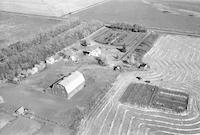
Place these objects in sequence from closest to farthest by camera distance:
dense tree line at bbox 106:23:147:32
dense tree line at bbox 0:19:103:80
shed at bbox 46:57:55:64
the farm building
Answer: the farm building, dense tree line at bbox 0:19:103:80, shed at bbox 46:57:55:64, dense tree line at bbox 106:23:147:32

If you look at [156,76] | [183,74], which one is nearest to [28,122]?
[156,76]

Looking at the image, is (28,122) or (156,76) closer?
(28,122)

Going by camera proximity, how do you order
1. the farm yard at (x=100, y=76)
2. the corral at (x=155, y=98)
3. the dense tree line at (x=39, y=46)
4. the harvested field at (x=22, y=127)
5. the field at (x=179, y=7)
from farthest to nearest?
→ the field at (x=179, y=7)
the dense tree line at (x=39, y=46)
the corral at (x=155, y=98)
the farm yard at (x=100, y=76)
the harvested field at (x=22, y=127)

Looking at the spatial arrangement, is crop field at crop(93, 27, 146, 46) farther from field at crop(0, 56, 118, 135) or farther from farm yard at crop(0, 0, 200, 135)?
field at crop(0, 56, 118, 135)

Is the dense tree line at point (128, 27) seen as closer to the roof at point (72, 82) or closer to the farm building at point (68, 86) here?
the roof at point (72, 82)

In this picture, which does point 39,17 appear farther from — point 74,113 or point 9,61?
point 74,113

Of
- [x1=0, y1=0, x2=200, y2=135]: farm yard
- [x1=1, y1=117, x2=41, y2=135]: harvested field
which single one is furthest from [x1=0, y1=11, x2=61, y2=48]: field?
[x1=1, y1=117, x2=41, y2=135]: harvested field

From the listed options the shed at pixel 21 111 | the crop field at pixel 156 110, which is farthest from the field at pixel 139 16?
the shed at pixel 21 111
